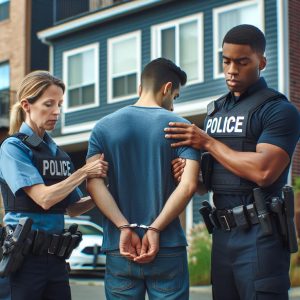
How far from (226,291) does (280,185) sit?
2.17 feet

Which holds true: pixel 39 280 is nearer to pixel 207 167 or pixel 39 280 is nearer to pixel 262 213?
pixel 207 167

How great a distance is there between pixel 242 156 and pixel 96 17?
1880 centimetres

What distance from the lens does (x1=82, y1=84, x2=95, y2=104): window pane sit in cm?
2247

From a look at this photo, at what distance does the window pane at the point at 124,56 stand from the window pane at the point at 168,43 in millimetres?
1185

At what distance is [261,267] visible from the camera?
374 cm

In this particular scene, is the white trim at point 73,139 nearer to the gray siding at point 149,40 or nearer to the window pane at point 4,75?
the gray siding at point 149,40

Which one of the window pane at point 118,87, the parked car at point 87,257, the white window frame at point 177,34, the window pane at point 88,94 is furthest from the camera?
the window pane at point 88,94

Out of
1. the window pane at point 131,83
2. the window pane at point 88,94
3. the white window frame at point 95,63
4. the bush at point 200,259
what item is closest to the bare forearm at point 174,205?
the bush at point 200,259

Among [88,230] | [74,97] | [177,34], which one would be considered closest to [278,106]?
[88,230]

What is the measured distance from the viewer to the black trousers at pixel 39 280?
160 inches

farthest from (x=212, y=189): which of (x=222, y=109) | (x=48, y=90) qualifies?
(x=48, y=90)

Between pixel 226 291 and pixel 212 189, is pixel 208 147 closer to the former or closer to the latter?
pixel 212 189

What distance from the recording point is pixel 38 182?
13.2 feet

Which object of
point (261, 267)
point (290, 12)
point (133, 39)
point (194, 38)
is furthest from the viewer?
point (133, 39)
